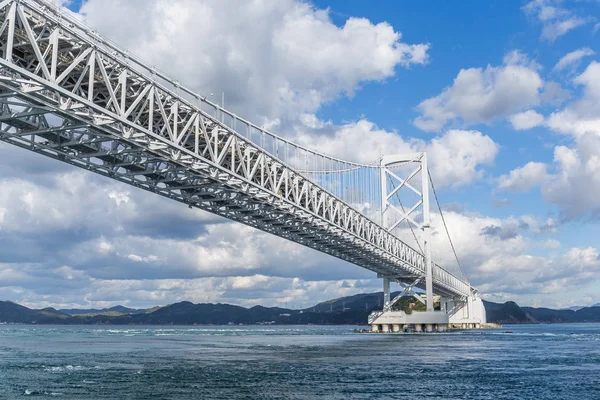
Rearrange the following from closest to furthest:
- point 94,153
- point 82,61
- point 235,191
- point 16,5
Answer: point 16,5, point 82,61, point 94,153, point 235,191

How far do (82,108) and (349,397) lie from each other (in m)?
18.2

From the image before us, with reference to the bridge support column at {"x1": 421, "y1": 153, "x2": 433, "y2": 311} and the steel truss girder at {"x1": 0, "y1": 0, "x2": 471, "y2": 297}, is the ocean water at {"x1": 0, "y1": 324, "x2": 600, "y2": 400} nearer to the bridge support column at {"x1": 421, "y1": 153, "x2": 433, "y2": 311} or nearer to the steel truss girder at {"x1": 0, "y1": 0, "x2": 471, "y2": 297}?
the steel truss girder at {"x1": 0, "y1": 0, "x2": 471, "y2": 297}

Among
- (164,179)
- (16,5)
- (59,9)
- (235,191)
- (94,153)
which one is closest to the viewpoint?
(16,5)

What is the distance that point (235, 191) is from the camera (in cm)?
4538

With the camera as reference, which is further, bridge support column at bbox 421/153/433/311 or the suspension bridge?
bridge support column at bbox 421/153/433/311

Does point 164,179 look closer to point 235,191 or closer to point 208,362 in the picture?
point 235,191

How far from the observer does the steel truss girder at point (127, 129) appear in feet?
90.2

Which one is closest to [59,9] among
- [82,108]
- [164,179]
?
[82,108]

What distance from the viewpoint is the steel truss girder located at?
27500 millimetres

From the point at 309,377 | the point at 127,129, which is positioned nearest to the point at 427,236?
the point at 309,377

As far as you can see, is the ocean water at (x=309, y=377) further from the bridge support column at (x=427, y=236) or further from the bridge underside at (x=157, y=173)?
the bridge support column at (x=427, y=236)

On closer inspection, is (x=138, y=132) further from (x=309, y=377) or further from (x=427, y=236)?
(x=427, y=236)

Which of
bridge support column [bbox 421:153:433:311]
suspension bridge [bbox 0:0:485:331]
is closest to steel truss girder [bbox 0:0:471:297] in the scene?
suspension bridge [bbox 0:0:485:331]

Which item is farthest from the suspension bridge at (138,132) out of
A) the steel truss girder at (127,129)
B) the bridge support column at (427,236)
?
the bridge support column at (427,236)
